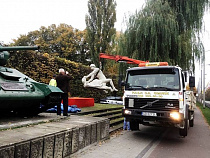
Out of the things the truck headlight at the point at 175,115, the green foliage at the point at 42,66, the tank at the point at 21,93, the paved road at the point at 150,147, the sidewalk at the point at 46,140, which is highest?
the green foliage at the point at 42,66

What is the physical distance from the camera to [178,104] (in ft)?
19.6

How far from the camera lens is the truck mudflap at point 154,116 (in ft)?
19.5

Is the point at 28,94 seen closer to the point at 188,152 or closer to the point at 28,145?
the point at 28,145

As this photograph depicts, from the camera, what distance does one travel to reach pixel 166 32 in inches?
522

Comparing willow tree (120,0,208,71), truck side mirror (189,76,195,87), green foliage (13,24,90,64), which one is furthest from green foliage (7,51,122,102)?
green foliage (13,24,90,64)

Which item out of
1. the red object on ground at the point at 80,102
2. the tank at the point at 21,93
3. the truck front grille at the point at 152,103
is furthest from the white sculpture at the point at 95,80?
the tank at the point at 21,93

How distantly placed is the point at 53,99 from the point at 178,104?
3471mm

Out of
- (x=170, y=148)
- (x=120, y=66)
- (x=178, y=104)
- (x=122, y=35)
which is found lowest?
(x=170, y=148)

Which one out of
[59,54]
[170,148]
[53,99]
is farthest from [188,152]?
[59,54]

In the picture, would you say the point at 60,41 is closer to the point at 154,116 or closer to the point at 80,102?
the point at 80,102

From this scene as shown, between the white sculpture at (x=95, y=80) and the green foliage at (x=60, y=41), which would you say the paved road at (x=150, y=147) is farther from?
the green foliage at (x=60, y=41)

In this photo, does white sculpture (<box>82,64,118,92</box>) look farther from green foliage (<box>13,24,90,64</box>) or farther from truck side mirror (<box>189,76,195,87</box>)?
green foliage (<box>13,24,90,64</box>)

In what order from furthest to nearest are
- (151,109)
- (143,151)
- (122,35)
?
(122,35) → (151,109) → (143,151)

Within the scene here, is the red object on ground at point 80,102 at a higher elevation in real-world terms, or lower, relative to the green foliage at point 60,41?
lower
